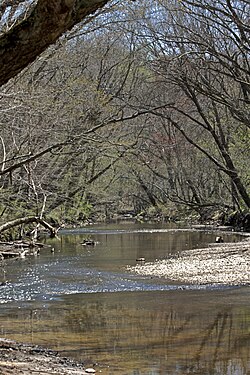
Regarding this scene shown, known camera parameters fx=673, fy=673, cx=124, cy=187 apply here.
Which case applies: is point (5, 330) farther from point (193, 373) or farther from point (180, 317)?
point (193, 373)

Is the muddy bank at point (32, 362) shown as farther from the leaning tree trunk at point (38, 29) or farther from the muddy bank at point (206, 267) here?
the muddy bank at point (206, 267)

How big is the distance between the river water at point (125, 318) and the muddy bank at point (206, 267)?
0.62 metres

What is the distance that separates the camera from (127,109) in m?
32.5

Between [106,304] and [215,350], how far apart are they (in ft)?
14.1

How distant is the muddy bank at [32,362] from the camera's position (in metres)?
6.52

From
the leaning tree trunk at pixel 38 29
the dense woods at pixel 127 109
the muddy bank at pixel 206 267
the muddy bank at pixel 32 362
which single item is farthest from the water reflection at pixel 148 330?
the leaning tree trunk at pixel 38 29

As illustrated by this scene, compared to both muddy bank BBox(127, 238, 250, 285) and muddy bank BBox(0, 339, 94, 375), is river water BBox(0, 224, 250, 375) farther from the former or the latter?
muddy bank BBox(127, 238, 250, 285)

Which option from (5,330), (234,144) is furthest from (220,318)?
(234,144)

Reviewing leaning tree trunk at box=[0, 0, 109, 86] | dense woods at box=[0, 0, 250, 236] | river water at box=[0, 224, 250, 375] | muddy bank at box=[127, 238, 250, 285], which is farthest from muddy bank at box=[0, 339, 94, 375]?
muddy bank at box=[127, 238, 250, 285]

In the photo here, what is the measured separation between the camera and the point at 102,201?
143ft

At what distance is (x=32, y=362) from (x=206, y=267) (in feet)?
35.5

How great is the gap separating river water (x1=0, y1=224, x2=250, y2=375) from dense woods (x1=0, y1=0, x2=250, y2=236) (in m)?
2.81

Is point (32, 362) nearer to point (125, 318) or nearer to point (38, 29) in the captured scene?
point (38, 29)

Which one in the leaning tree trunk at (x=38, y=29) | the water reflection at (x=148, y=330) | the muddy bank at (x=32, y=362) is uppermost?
the leaning tree trunk at (x=38, y=29)
